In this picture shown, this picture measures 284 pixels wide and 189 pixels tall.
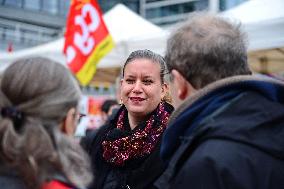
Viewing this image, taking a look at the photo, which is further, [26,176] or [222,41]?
[222,41]

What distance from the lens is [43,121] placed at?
1286mm

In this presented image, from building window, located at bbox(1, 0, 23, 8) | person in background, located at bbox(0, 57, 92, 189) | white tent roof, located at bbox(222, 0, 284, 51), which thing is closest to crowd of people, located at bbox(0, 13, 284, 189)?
person in background, located at bbox(0, 57, 92, 189)

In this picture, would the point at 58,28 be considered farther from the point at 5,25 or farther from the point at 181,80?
the point at 181,80

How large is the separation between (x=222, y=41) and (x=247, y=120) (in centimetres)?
28

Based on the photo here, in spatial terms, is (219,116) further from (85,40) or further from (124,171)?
(85,40)

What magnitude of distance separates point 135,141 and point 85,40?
3114 mm

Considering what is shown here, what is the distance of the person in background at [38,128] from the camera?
125 cm

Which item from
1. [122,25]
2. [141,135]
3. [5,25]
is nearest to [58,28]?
[5,25]

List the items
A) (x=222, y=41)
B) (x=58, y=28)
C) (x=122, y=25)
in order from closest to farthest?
(x=222, y=41) < (x=122, y=25) < (x=58, y=28)

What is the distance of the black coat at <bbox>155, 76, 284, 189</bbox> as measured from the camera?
1.29 metres

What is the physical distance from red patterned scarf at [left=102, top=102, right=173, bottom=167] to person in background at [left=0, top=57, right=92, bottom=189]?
832mm

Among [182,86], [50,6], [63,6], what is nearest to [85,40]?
[182,86]

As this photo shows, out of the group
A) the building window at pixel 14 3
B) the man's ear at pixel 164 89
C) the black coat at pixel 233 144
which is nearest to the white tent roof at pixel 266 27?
the man's ear at pixel 164 89

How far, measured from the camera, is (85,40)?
515 cm
